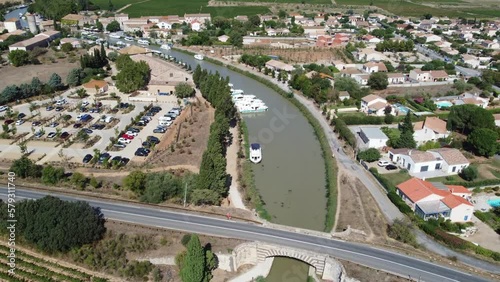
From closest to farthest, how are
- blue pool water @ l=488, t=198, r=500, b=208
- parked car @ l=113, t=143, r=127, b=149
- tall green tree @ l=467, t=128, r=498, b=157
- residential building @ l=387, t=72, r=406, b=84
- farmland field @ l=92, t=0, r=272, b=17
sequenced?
blue pool water @ l=488, t=198, r=500, b=208
tall green tree @ l=467, t=128, r=498, b=157
parked car @ l=113, t=143, r=127, b=149
residential building @ l=387, t=72, r=406, b=84
farmland field @ l=92, t=0, r=272, b=17

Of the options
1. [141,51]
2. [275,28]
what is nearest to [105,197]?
[141,51]

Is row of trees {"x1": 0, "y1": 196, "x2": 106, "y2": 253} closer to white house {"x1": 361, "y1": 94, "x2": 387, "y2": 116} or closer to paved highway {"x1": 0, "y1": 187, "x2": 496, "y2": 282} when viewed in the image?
paved highway {"x1": 0, "y1": 187, "x2": 496, "y2": 282}

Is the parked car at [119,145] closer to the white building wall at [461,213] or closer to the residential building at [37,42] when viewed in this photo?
the white building wall at [461,213]

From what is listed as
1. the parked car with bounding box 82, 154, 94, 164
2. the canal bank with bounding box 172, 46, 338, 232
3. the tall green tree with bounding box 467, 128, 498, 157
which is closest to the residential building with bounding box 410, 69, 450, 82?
the canal bank with bounding box 172, 46, 338, 232

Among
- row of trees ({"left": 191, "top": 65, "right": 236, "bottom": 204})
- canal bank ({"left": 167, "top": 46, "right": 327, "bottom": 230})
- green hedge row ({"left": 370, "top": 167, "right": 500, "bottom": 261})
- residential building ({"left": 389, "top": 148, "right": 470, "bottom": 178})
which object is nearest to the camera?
green hedge row ({"left": 370, "top": 167, "right": 500, "bottom": 261})

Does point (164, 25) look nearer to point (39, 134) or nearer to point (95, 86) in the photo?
point (95, 86)

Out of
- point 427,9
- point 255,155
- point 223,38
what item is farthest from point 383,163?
point 427,9
